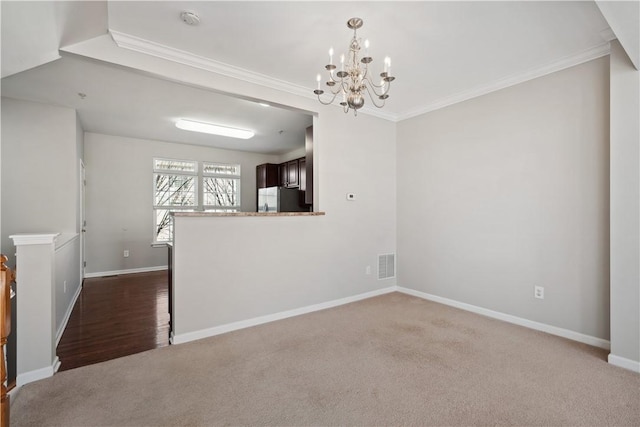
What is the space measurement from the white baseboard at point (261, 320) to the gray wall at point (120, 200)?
393cm

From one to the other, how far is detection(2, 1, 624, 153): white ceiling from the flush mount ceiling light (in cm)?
106

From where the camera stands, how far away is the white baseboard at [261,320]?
110 inches

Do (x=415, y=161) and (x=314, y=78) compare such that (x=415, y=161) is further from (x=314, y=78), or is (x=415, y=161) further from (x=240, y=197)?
(x=240, y=197)

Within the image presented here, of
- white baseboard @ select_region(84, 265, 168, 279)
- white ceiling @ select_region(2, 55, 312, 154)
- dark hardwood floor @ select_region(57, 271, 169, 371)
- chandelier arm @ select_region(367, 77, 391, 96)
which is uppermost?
white ceiling @ select_region(2, 55, 312, 154)

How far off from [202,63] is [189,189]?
13.8ft

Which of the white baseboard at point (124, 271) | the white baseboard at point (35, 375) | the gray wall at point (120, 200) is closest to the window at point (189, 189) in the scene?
the gray wall at point (120, 200)

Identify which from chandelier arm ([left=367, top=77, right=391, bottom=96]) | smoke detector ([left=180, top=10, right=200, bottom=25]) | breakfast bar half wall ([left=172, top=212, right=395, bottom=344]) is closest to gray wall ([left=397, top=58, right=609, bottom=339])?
chandelier arm ([left=367, top=77, right=391, bottom=96])

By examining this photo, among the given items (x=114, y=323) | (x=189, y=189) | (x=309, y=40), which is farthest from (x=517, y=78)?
(x=189, y=189)

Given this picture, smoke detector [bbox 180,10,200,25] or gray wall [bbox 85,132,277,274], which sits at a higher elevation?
smoke detector [bbox 180,10,200,25]

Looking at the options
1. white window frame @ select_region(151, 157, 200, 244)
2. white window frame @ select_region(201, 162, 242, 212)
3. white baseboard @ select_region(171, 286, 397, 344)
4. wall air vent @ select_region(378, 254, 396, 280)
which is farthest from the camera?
white window frame @ select_region(201, 162, 242, 212)

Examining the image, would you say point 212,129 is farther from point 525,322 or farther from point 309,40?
point 525,322

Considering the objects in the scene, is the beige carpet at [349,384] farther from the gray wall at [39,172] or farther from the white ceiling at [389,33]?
the white ceiling at [389,33]

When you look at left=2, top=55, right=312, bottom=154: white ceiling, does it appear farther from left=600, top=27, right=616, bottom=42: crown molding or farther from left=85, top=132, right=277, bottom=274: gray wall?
left=600, top=27, right=616, bottom=42: crown molding

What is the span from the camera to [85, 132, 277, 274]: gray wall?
18.2 ft
